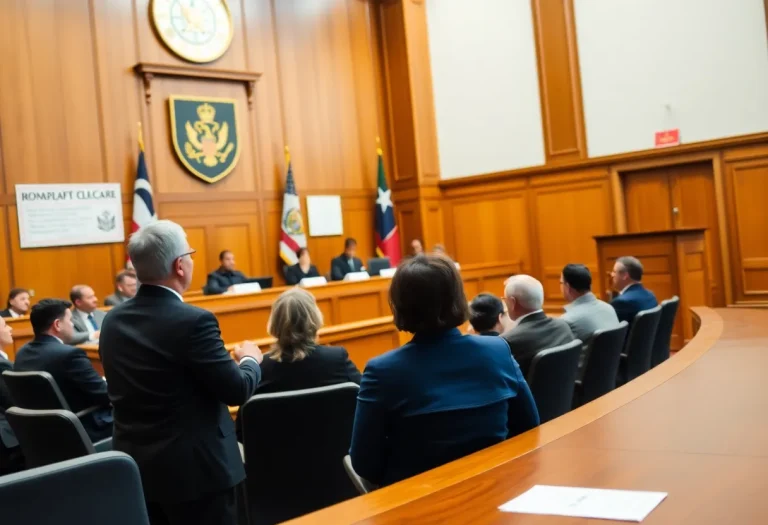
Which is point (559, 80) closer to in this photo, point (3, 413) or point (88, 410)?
point (88, 410)

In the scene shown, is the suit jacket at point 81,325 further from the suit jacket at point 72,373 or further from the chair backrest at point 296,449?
the chair backrest at point 296,449

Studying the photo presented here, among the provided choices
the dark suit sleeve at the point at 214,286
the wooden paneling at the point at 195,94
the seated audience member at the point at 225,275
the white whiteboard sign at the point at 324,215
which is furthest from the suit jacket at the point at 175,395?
the white whiteboard sign at the point at 324,215

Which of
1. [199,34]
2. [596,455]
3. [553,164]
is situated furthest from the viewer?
[553,164]

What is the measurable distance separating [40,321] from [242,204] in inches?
230

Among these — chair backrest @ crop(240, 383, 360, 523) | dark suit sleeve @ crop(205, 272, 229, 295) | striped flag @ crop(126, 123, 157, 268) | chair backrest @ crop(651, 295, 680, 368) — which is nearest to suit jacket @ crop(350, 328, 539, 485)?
chair backrest @ crop(240, 383, 360, 523)

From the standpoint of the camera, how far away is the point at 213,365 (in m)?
2.05

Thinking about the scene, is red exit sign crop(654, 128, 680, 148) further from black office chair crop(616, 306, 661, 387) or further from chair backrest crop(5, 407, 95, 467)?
chair backrest crop(5, 407, 95, 467)

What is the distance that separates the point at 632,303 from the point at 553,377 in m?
2.16

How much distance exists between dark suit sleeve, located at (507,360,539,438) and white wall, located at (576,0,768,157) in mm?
7352

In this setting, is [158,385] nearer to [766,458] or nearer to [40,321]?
[766,458]

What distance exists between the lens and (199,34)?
907cm

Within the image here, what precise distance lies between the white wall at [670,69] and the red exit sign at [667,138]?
6 cm

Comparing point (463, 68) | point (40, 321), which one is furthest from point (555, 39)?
point (40, 321)

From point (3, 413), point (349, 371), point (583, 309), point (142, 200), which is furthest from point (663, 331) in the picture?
point (142, 200)
